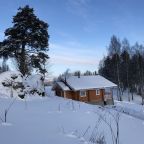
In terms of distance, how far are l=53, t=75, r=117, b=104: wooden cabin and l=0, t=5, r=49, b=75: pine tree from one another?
9.70 meters

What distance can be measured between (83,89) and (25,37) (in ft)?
42.5

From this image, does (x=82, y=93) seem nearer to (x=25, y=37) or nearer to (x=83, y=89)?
(x=83, y=89)

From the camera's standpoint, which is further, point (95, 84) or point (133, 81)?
point (133, 81)

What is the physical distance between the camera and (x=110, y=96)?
37312 millimetres

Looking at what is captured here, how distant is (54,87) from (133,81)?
20943mm

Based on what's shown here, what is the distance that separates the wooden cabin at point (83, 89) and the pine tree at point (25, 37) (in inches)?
382

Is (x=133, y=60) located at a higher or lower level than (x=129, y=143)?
higher

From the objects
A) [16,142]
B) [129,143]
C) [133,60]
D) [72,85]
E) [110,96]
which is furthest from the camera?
[133,60]

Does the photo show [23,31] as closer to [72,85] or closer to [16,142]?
[72,85]

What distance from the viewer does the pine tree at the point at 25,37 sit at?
85.0 ft

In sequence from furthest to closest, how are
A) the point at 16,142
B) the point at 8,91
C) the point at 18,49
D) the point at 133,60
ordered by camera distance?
1. the point at 133,60
2. the point at 18,49
3. the point at 8,91
4. the point at 16,142

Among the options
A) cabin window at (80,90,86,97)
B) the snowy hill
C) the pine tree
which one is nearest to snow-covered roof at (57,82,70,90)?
cabin window at (80,90,86,97)

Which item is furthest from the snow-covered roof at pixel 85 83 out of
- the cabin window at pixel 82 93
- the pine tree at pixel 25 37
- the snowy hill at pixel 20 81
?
the snowy hill at pixel 20 81

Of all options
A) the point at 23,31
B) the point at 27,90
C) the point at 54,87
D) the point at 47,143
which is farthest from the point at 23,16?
the point at 47,143
